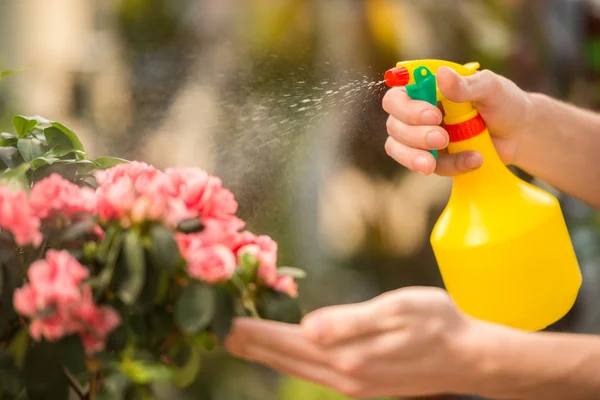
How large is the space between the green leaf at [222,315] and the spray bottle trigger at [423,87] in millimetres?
255

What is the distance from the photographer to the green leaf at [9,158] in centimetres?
45

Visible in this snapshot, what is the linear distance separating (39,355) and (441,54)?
1.97 ft

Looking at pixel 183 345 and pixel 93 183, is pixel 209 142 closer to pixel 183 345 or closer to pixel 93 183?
pixel 93 183

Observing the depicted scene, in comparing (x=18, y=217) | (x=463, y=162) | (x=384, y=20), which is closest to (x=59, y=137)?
(x=18, y=217)

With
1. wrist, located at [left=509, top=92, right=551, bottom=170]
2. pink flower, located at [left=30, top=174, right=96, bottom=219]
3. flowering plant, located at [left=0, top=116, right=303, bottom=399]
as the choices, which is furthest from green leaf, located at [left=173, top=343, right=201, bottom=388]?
wrist, located at [left=509, top=92, right=551, bottom=170]

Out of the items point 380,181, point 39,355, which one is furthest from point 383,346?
point 380,181

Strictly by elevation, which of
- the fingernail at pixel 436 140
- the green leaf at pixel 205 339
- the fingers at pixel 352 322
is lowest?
the fingers at pixel 352 322

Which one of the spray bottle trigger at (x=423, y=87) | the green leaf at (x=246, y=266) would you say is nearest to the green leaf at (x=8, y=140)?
the green leaf at (x=246, y=266)

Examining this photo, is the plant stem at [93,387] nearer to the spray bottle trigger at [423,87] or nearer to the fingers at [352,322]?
the fingers at [352,322]

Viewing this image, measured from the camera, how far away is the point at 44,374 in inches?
15.2

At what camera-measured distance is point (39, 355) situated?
1.25ft

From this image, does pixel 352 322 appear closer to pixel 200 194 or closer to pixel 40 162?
pixel 200 194

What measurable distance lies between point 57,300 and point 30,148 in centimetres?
16

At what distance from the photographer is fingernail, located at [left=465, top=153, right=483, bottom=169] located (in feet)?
1.76
